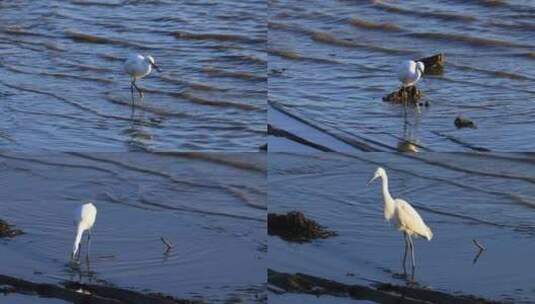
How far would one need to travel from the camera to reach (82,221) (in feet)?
31.2

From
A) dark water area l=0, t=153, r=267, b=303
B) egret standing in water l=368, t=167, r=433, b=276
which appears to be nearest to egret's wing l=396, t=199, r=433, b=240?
egret standing in water l=368, t=167, r=433, b=276

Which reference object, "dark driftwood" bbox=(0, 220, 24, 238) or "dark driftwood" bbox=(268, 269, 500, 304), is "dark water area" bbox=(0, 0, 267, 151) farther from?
"dark driftwood" bbox=(268, 269, 500, 304)

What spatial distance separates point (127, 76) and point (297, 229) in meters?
4.14

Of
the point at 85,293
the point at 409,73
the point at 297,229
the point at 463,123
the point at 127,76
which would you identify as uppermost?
the point at 409,73

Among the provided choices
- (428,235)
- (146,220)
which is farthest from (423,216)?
(146,220)

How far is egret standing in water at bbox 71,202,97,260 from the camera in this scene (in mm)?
9344

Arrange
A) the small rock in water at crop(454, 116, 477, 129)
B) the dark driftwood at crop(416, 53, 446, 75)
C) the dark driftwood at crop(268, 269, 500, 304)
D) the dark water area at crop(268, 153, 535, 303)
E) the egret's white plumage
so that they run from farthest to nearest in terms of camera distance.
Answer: the dark driftwood at crop(416, 53, 446, 75) < the egret's white plumage < the small rock in water at crop(454, 116, 477, 129) < the dark water area at crop(268, 153, 535, 303) < the dark driftwood at crop(268, 269, 500, 304)

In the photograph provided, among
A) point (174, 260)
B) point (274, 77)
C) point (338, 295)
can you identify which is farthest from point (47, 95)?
point (338, 295)

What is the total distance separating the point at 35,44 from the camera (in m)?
14.8

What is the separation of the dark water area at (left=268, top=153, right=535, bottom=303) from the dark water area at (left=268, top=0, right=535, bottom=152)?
233 millimetres

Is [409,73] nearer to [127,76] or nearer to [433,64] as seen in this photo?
[433,64]

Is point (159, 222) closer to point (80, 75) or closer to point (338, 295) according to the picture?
point (338, 295)

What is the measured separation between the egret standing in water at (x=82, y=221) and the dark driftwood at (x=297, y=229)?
1184mm

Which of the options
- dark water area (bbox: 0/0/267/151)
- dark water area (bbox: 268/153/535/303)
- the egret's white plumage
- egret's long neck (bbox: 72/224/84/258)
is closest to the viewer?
dark water area (bbox: 268/153/535/303)
